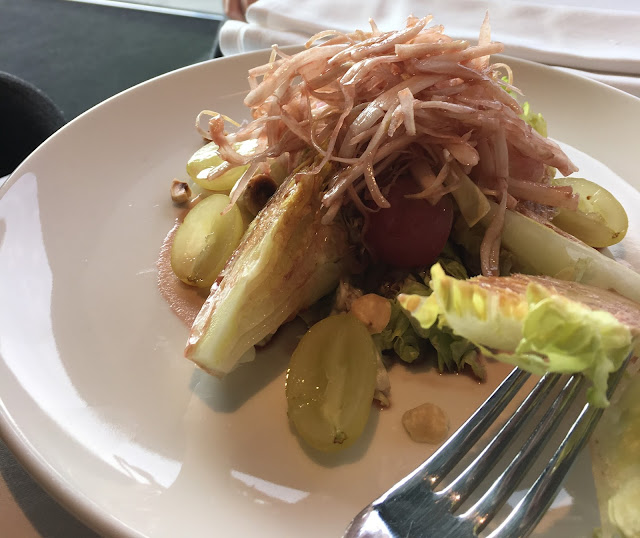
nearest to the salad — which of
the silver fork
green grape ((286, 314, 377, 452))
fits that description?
green grape ((286, 314, 377, 452))

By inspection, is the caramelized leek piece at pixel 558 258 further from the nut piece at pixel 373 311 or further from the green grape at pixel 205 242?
the green grape at pixel 205 242

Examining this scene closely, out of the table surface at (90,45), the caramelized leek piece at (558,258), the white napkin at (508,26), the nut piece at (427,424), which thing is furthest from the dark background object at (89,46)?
the nut piece at (427,424)

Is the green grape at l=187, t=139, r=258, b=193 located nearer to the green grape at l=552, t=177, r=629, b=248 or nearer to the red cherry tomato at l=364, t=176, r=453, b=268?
the red cherry tomato at l=364, t=176, r=453, b=268

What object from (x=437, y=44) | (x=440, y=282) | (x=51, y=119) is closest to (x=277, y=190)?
(x=437, y=44)

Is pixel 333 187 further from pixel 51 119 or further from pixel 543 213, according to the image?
pixel 51 119

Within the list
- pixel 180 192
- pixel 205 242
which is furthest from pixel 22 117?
pixel 205 242


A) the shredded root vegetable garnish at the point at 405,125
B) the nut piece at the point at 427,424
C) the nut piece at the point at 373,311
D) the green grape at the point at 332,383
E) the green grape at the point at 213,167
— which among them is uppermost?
the shredded root vegetable garnish at the point at 405,125
